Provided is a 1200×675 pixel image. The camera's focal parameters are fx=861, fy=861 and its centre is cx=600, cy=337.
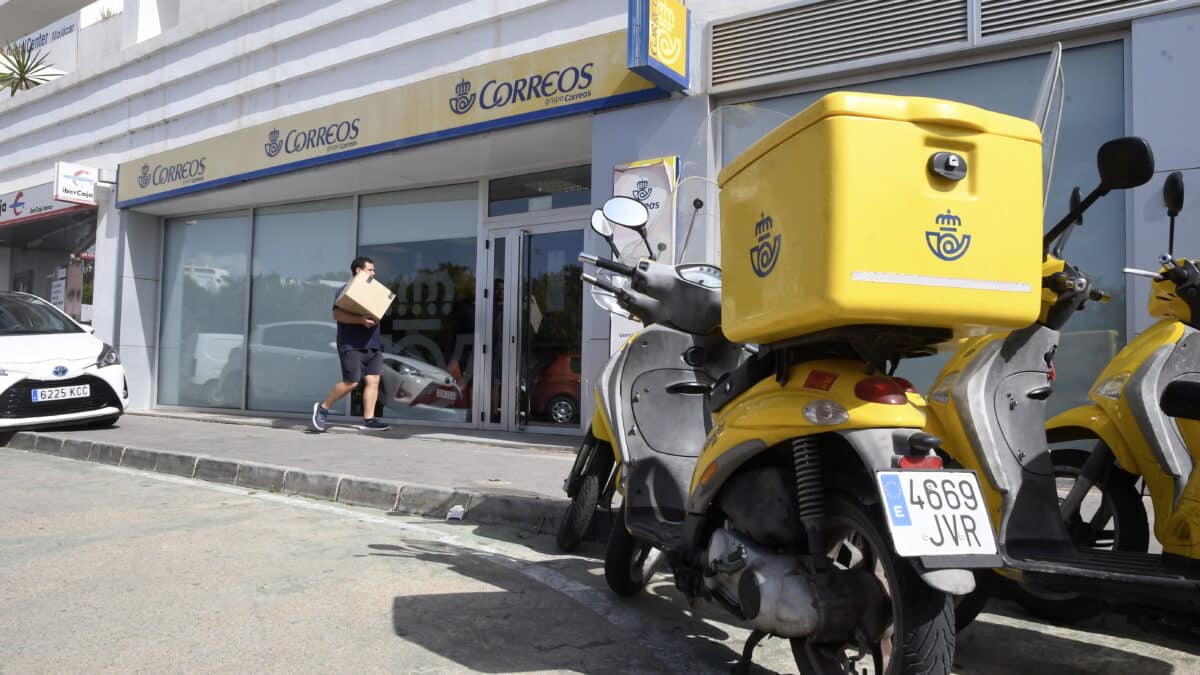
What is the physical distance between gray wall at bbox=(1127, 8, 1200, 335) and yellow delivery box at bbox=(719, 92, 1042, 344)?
415 centimetres

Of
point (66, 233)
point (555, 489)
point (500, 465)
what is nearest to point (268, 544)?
point (555, 489)

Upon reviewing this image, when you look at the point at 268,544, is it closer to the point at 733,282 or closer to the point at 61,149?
the point at 733,282

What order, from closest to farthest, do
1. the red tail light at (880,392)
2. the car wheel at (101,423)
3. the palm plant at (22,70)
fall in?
the red tail light at (880,392) → the car wheel at (101,423) → the palm plant at (22,70)

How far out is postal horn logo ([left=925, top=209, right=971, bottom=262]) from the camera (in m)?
2.16

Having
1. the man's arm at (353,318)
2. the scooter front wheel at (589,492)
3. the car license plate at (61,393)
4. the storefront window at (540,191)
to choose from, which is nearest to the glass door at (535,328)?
the storefront window at (540,191)

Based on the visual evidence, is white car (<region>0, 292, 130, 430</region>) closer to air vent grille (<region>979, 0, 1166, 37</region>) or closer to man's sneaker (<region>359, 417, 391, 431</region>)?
man's sneaker (<region>359, 417, 391, 431</region>)

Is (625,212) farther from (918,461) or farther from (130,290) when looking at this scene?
(130,290)

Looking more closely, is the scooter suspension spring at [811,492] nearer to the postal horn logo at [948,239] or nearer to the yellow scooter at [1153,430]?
the postal horn logo at [948,239]

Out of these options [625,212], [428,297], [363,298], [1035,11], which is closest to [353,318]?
[363,298]

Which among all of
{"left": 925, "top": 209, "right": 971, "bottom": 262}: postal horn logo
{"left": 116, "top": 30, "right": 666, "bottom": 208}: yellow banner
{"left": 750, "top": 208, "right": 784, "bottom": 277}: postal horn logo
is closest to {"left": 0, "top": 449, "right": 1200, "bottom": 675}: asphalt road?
{"left": 750, "top": 208, "right": 784, "bottom": 277}: postal horn logo

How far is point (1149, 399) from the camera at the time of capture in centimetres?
298

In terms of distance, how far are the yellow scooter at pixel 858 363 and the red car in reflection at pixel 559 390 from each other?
646cm

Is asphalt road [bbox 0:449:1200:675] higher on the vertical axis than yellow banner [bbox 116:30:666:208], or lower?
lower

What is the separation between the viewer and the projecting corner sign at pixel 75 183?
12.8 m
